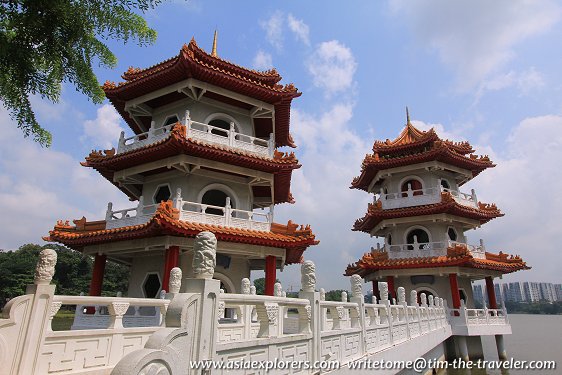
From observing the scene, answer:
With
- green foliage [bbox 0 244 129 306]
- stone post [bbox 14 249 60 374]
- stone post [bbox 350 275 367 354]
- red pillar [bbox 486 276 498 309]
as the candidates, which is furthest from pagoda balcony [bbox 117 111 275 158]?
green foliage [bbox 0 244 129 306]

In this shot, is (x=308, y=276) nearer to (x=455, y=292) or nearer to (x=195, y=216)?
(x=195, y=216)

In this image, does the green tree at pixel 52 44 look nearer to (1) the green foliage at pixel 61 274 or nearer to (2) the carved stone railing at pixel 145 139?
(2) the carved stone railing at pixel 145 139

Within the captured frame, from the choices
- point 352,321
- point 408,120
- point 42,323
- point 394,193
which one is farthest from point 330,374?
point 408,120

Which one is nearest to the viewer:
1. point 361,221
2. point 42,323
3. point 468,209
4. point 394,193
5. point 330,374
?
point 42,323

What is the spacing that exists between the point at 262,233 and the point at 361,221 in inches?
520

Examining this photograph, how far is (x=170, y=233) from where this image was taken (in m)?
12.3

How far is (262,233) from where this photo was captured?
1368 centimetres

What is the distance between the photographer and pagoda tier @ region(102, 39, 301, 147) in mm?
14789

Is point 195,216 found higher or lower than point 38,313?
higher

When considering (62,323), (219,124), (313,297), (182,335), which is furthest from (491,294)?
(62,323)

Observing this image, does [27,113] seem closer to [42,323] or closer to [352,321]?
[42,323]

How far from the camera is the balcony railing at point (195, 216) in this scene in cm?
1291

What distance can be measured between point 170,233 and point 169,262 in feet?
3.26

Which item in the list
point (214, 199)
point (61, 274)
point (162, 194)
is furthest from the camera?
point (61, 274)
